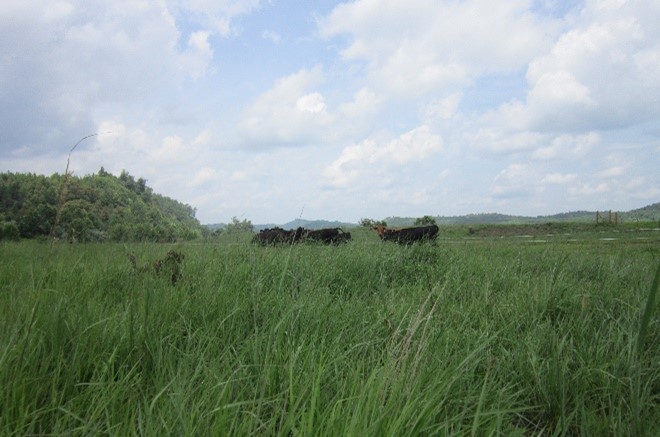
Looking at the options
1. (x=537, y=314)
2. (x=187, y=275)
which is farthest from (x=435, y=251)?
(x=187, y=275)

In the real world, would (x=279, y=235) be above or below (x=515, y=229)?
above

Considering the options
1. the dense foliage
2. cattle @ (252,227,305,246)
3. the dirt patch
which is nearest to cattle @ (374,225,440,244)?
cattle @ (252,227,305,246)

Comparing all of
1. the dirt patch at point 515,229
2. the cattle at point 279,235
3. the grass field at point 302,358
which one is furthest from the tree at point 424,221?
the grass field at point 302,358

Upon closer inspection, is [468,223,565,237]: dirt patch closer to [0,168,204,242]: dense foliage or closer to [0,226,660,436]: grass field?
[0,168,204,242]: dense foliage

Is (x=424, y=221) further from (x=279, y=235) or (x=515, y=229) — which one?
(x=279, y=235)

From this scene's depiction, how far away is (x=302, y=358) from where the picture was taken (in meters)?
2.37

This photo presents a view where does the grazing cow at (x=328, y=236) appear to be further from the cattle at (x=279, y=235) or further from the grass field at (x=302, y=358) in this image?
the grass field at (x=302, y=358)

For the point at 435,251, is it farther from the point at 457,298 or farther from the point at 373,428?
the point at 373,428

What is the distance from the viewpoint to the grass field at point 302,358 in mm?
1701

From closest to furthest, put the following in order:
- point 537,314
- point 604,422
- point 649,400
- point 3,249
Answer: point 604,422, point 649,400, point 537,314, point 3,249

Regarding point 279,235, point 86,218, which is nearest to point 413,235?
point 279,235

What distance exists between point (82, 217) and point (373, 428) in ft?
13.7

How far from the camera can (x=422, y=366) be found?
197cm

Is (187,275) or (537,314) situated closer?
(537,314)
